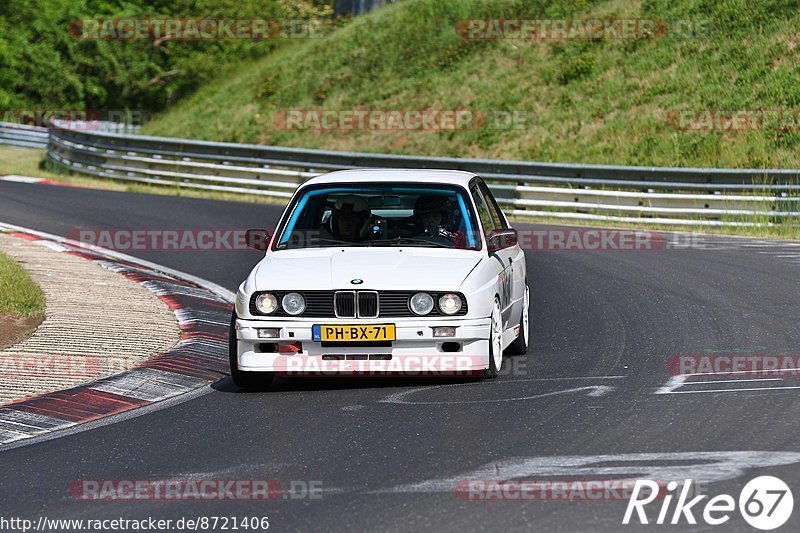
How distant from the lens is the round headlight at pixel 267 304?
8797mm

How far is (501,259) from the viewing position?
9.89m

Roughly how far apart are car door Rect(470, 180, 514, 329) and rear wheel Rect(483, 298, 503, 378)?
20cm

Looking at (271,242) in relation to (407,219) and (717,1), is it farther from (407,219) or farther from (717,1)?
(717,1)

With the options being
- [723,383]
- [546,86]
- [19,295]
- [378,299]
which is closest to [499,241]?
[378,299]

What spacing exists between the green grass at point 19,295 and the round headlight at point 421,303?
4.51 meters

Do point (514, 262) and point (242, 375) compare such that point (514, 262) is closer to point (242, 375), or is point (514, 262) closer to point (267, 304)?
point (267, 304)

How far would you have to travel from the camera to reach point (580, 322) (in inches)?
463

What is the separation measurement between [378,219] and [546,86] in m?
26.0

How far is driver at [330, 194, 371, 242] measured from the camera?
32.0 ft

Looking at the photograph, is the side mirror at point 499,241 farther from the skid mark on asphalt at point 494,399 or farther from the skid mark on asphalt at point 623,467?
the skid mark on asphalt at point 623,467

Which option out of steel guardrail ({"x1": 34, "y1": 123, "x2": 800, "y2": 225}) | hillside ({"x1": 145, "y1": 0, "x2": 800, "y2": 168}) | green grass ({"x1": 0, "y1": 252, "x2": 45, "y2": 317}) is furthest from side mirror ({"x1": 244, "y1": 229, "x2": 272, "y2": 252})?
hillside ({"x1": 145, "y1": 0, "x2": 800, "y2": 168})

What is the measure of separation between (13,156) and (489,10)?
50.7 feet

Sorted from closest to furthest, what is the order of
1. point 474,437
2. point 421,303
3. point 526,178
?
1. point 474,437
2. point 421,303
3. point 526,178

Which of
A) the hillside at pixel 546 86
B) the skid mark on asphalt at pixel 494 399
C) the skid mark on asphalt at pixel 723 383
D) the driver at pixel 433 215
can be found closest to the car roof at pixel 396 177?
the driver at pixel 433 215
